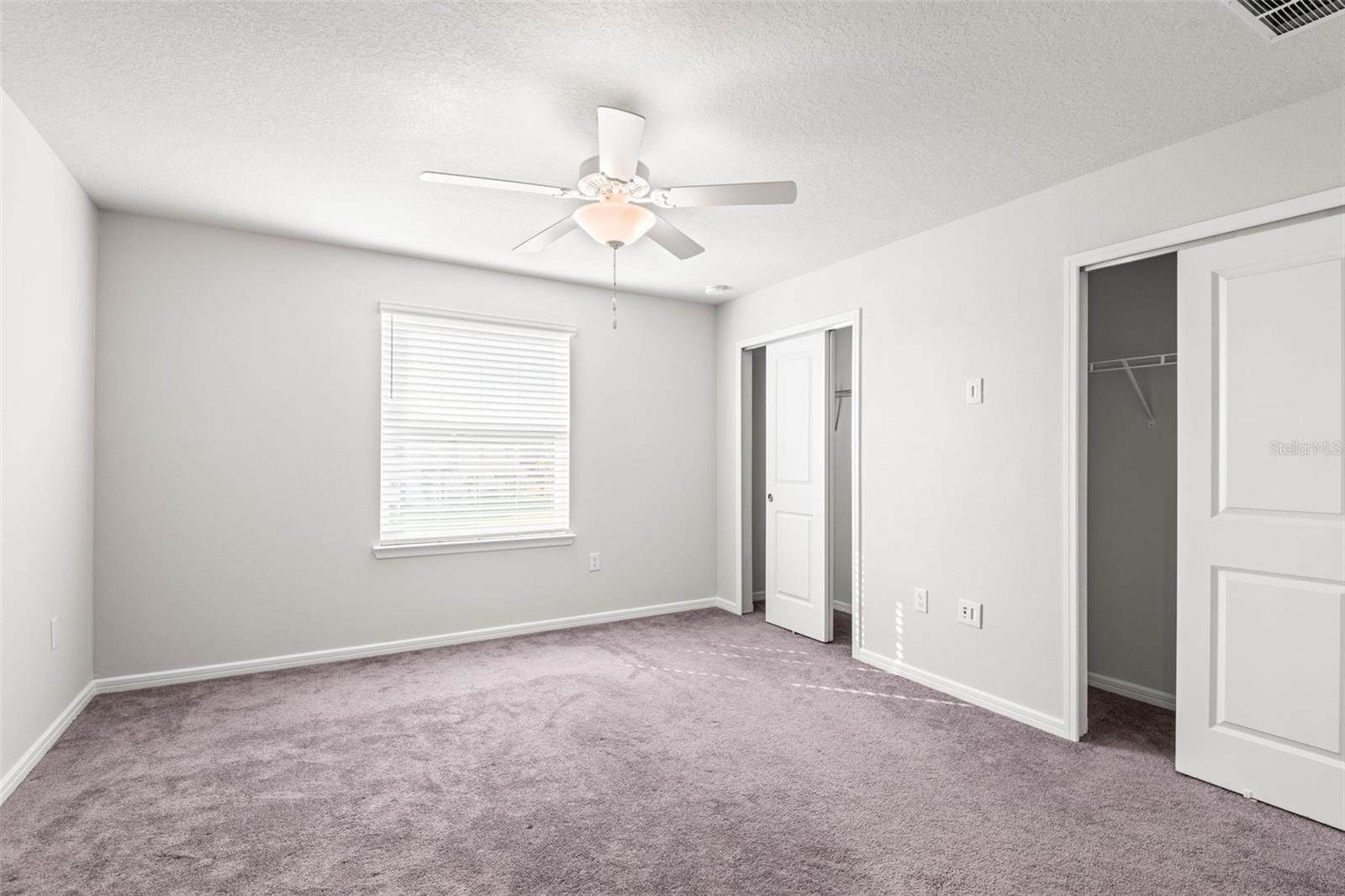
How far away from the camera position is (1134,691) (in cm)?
354

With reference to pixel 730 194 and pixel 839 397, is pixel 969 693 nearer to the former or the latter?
pixel 839 397

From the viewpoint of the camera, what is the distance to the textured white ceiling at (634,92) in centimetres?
195

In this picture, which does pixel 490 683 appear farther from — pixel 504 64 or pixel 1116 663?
pixel 1116 663

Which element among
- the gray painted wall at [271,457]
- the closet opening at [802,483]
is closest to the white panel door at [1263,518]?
the closet opening at [802,483]

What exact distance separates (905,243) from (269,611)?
4.13m

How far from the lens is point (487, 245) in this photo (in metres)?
4.00

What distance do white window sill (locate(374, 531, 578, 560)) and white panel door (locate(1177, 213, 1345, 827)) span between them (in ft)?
11.5

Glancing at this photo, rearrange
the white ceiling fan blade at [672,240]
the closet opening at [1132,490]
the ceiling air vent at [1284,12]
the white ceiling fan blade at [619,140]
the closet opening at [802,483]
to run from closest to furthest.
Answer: the ceiling air vent at [1284,12] < the white ceiling fan blade at [619,140] < the white ceiling fan blade at [672,240] < the closet opening at [1132,490] < the closet opening at [802,483]

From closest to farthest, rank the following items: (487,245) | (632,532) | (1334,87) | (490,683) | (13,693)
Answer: (1334,87), (13,693), (490,683), (487,245), (632,532)

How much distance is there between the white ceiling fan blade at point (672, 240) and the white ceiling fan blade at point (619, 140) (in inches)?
14.6

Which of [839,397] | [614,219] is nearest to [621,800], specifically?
[614,219]

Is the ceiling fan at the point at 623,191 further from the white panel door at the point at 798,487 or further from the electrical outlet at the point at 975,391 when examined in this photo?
the white panel door at the point at 798,487

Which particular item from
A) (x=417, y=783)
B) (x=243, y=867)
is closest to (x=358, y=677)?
(x=417, y=783)

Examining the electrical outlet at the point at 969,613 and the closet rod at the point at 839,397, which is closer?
the electrical outlet at the point at 969,613
